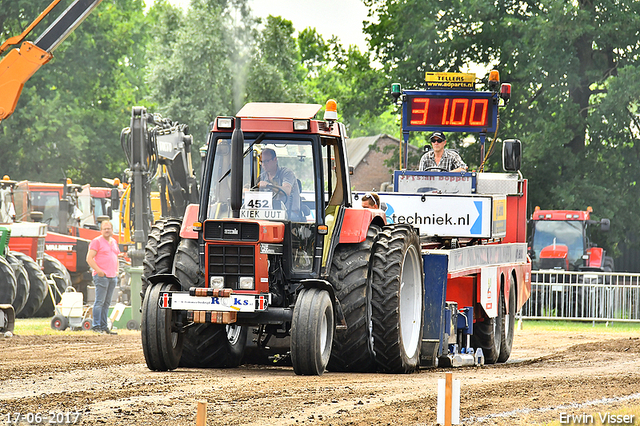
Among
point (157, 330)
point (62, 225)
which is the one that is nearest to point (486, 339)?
point (157, 330)

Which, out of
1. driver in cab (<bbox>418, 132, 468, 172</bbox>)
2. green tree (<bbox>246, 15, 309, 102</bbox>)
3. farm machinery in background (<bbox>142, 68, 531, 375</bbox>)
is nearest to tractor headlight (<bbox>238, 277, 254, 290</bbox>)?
farm machinery in background (<bbox>142, 68, 531, 375</bbox>)

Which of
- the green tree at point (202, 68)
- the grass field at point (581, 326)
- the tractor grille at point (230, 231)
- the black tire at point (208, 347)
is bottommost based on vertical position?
the grass field at point (581, 326)

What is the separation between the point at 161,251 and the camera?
A: 10078 mm

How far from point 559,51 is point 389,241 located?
22.3 metres

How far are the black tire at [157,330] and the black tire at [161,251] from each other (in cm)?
37

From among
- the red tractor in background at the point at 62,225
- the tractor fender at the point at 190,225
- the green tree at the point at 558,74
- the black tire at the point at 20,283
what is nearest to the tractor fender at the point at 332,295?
the tractor fender at the point at 190,225

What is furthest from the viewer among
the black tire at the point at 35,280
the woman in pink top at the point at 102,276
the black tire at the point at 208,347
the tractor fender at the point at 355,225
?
the black tire at the point at 35,280

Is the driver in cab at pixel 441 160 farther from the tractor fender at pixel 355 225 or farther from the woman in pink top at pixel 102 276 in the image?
the woman in pink top at pixel 102 276

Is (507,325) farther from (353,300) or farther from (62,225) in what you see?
(62,225)

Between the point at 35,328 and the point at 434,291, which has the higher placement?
the point at 434,291

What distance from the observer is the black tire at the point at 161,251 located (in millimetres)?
10031

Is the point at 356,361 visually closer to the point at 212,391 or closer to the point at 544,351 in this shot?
the point at 212,391

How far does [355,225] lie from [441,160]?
16.1 feet

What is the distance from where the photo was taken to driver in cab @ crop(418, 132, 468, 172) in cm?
1452
